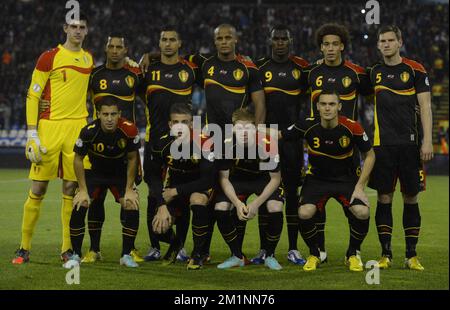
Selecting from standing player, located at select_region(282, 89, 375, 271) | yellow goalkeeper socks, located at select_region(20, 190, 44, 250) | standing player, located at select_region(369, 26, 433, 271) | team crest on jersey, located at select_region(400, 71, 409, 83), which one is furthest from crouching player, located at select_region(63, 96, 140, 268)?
team crest on jersey, located at select_region(400, 71, 409, 83)

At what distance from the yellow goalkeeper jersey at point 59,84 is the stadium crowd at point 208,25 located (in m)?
18.3

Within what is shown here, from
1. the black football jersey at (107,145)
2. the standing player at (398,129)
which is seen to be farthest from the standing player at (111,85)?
the standing player at (398,129)

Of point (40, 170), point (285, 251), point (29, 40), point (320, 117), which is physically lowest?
point (285, 251)

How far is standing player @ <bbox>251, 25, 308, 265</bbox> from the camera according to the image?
24.1 feet

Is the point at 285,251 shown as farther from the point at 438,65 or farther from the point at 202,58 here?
the point at 438,65

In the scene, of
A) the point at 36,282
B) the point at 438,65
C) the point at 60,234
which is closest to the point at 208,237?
the point at 36,282

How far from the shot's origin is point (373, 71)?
7.02 m

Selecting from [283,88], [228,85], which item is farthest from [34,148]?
[283,88]

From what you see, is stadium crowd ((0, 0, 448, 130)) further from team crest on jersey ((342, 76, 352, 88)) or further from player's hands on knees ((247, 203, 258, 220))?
player's hands on knees ((247, 203, 258, 220))

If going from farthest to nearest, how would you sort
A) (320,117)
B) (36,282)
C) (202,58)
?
1. (202,58)
2. (320,117)
3. (36,282)

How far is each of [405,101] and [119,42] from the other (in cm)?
262

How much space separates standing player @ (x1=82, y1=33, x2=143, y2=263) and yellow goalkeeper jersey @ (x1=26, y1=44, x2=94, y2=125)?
0.47ft

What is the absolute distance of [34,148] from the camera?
6.93 metres

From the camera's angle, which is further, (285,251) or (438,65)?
(438,65)
